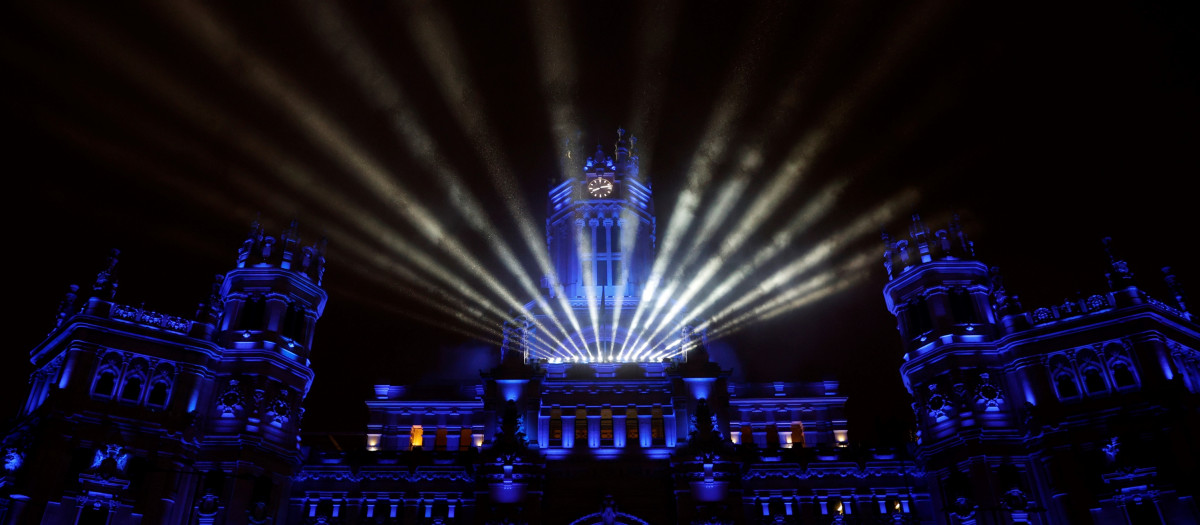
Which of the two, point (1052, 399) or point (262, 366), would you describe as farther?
point (262, 366)

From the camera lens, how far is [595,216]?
84062 millimetres

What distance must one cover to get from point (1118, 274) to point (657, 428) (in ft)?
102

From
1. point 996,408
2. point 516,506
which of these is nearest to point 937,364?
point 996,408

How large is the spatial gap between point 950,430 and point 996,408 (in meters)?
3.23

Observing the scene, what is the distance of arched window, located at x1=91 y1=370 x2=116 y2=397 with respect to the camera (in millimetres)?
51938

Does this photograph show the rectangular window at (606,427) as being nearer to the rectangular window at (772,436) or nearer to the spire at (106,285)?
the rectangular window at (772,436)

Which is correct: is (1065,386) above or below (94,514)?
above

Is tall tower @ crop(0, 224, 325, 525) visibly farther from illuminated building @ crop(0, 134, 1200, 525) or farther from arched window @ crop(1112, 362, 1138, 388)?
arched window @ crop(1112, 362, 1138, 388)

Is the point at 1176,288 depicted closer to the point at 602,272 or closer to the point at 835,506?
the point at 835,506

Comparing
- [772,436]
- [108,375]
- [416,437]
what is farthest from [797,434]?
[108,375]

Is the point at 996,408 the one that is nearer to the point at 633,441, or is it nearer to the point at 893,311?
the point at 893,311

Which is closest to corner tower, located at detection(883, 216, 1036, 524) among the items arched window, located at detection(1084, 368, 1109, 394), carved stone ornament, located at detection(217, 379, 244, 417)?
arched window, located at detection(1084, 368, 1109, 394)

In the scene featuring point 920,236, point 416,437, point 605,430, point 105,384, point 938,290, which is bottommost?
point 605,430

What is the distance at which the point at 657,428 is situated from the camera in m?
57.7
